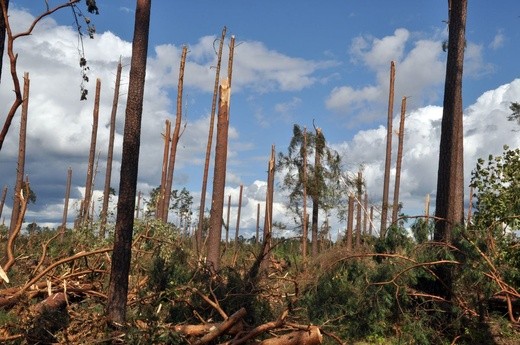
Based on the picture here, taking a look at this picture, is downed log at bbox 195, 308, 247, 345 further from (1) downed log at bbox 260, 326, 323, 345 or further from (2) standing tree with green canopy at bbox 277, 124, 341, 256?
(2) standing tree with green canopy at bbox 277, 124, 341, 256

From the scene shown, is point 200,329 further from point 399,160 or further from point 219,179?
point 399,160

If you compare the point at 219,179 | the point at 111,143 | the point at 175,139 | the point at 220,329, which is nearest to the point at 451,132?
the point at 220,329

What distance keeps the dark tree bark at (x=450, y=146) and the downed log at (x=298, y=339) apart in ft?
10.1

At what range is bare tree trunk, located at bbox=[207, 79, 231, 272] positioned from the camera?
585 inches

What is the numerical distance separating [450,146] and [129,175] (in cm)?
590

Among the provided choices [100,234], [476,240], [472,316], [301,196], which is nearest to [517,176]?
[476,240]

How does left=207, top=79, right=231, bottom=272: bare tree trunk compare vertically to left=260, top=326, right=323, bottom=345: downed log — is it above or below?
above

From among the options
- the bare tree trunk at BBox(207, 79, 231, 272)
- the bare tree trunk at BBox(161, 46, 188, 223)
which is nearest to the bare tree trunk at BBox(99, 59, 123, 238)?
the bare tree trunk at BBox(161, 46, 188, 223)

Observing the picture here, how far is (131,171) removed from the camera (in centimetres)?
792

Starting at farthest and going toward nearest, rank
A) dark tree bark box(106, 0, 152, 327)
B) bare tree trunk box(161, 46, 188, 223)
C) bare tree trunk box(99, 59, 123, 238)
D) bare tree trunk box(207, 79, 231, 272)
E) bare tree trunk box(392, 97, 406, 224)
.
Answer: bare tree trunk box(99, 59, 123, 238), bare tree trunk box(392, 97, 406, 224), bare tree trunk box(161, 46, 188, 223), bare tree trunk box(207, 79, 231, 272), dark tree bark box(106, 0, 152, 327)

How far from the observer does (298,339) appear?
718 cm

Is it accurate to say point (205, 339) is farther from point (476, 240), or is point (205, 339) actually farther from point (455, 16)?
point (455, 16)

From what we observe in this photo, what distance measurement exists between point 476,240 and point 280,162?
61.2 feet

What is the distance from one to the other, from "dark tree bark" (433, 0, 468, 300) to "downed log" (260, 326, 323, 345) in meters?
3.09
